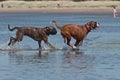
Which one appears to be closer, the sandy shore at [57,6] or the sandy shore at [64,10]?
the sandy shore at [64,10]

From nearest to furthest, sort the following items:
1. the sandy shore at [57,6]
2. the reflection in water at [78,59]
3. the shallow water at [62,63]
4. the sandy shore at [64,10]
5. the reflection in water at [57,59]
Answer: the shallow water at [62,63] → the reflection in water at [57,59] → the reflection in water at [78,59] → the sandy shore at [64,10] → the sandy shore at [57,6]

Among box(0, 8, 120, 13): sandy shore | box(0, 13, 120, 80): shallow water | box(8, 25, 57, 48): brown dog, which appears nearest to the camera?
box(0, 13, 120, 80): shallow water

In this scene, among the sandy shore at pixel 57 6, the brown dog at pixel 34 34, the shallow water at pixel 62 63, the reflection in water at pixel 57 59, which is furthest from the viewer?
the sandy shore at pixel 57 6

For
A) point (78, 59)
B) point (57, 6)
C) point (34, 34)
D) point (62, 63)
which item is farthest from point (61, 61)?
point (57, 6)

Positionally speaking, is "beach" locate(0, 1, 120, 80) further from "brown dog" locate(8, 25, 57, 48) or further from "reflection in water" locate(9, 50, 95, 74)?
"brown dog" locate(8, 25, 57, 48)

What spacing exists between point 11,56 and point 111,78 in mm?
5185

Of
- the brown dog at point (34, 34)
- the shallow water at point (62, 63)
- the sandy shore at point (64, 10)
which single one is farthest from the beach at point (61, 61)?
the sandy shore at point (64, 10)

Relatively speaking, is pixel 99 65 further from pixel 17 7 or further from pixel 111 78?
pixel 17 7

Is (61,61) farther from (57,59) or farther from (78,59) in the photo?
(78,59)

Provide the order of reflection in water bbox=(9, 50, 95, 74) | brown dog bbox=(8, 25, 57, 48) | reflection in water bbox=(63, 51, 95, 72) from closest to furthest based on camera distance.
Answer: reflection in water bbox=(9, 50, 95, 74) → reflection in water bbox=(63, 51, 95, 72) → brown dog bbox=(8, 25, 57, 48)

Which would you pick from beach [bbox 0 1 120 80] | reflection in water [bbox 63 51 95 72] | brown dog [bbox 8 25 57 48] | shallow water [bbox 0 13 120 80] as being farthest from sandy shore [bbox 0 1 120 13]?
reflection in water [bbox 63 51 95 72]

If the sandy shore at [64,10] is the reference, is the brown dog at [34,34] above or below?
above

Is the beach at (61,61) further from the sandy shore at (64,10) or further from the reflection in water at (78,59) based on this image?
the sandy shore at (64,10)

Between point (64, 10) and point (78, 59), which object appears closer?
point (78, 59)
